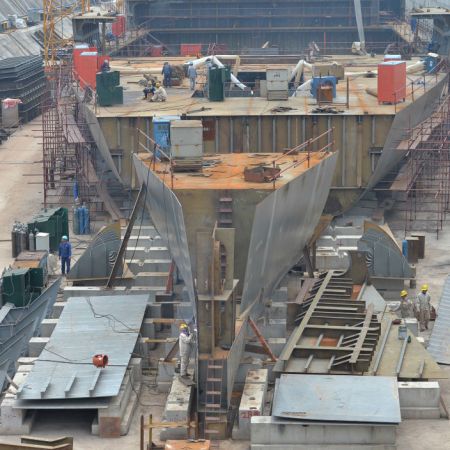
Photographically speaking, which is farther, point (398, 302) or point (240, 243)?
point (398, 302)

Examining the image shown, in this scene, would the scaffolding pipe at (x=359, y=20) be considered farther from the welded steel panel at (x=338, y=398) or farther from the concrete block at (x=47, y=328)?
the welded steel panel at (x=338, y=398)

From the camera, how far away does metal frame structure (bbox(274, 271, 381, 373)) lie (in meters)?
29.9

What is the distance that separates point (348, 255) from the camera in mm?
37719

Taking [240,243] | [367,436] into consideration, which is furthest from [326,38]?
[367,436]

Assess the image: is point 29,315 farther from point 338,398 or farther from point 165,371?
point 338,398

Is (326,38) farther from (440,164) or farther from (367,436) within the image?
(367,436)

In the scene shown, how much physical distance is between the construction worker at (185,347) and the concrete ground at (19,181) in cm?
1256

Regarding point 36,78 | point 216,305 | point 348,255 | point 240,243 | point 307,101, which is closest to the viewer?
point 216,305

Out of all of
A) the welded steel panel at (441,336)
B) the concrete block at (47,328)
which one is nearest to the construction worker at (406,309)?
the welded steel panel at (441,336)

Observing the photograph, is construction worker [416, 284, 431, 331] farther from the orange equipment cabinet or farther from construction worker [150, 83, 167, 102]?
construction worker [150, 83, 167, 102]

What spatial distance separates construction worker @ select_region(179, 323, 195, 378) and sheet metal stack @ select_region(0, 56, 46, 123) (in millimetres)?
44553

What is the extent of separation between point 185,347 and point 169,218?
6021mm

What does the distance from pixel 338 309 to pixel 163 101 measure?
17660mm

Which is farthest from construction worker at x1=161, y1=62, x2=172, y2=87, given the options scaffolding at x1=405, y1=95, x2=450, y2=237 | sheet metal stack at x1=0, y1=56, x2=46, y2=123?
sheet metal stack at x1=0, y1=56, x2=46, y2=123
